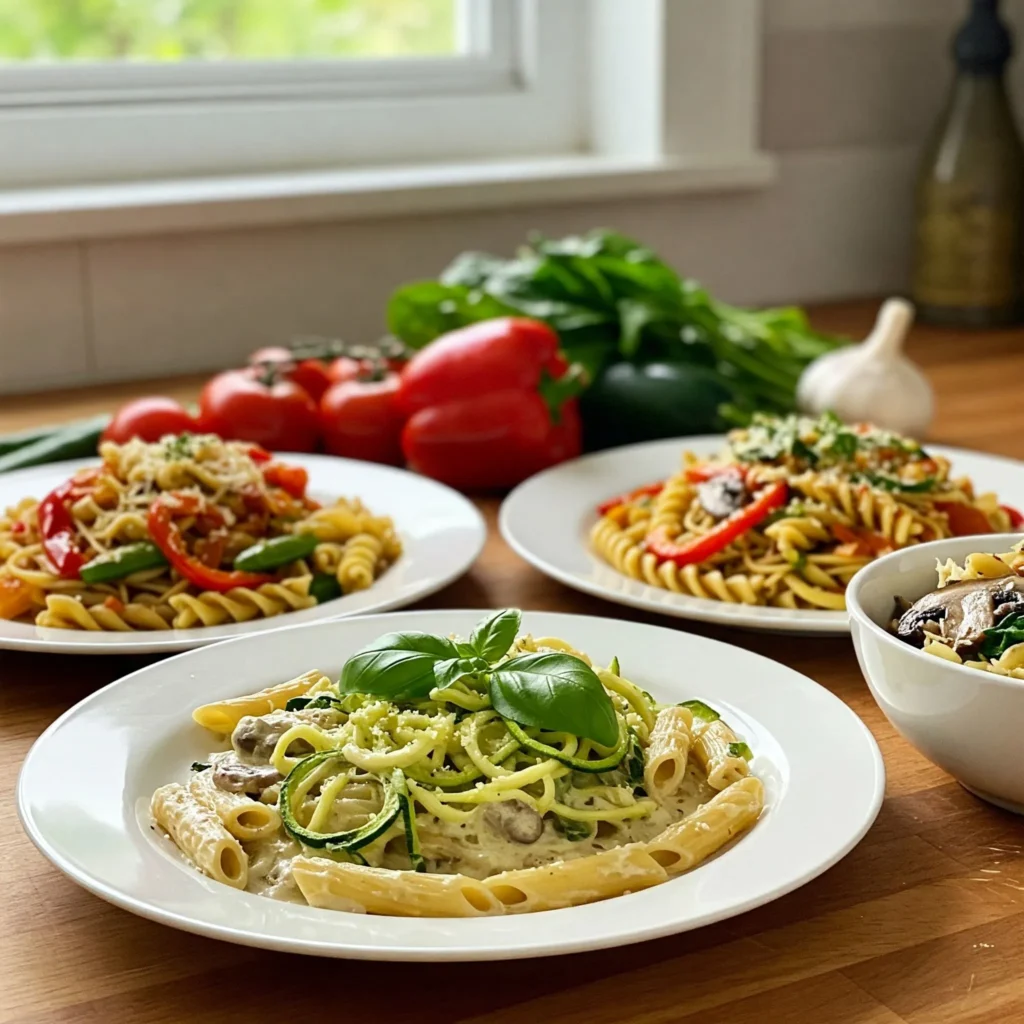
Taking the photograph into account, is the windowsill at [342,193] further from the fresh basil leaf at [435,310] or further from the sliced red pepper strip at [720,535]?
the sliced red pepper strip at [720,535]

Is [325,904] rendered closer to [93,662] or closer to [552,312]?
[93,662]

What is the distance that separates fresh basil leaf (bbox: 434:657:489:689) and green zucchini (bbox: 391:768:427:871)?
3.0 inches

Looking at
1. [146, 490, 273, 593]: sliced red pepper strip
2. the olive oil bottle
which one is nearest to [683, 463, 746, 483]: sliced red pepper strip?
[146, 490, 273, 593]: sliced red pepper strip

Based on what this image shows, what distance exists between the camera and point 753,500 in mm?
1530

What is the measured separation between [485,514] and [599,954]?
101 cm

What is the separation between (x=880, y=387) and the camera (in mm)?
2055

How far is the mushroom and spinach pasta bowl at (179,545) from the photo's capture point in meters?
1.39

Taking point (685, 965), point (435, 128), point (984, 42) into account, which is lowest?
point (685, 965)

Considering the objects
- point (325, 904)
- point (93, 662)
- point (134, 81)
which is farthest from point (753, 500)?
point (134, 81)

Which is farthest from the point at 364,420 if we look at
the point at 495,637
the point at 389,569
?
the point at 495,637

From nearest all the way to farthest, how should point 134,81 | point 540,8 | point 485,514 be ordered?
point 485,514 < point 134,81 < point 540,8

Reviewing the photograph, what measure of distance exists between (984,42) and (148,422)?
1695 millimetres

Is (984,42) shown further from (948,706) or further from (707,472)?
(948,706)

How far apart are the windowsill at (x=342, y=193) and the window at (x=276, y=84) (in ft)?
0.17
